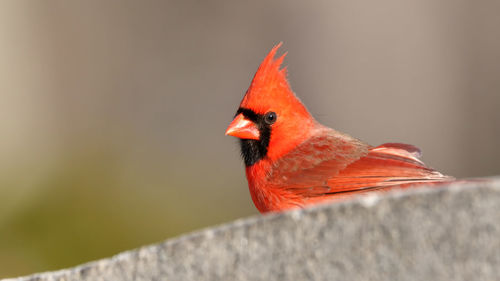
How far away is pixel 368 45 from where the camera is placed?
519 centimetres

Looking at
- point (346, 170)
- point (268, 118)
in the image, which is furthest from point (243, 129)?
point (346, 170)

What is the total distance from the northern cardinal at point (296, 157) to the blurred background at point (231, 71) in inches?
74.2

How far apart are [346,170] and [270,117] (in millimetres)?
296

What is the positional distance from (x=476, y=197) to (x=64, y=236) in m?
2.46

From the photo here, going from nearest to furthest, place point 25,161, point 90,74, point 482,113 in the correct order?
point 25,161 < point 482,113 < point 90,74

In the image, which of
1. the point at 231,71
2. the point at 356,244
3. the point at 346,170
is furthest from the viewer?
the point at 231,71

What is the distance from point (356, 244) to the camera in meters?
0.98

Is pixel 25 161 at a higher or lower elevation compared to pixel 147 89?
lower

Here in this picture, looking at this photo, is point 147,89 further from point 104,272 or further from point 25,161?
point 104,272

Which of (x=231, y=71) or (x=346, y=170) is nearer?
(x=346, y=170)

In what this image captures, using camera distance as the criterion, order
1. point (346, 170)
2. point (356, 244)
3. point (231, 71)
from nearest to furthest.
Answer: point (356, 244), point (346, 170), point (231, 71)

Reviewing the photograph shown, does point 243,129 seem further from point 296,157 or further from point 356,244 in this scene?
point 356,244

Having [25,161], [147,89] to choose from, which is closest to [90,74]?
[147,89]

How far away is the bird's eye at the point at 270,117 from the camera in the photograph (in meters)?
2.21
